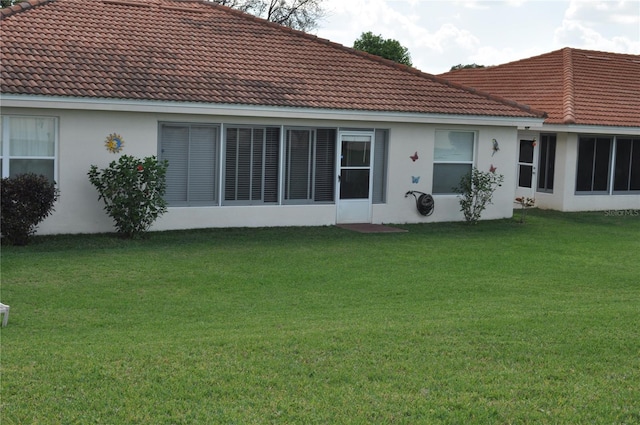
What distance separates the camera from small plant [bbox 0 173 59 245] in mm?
15031

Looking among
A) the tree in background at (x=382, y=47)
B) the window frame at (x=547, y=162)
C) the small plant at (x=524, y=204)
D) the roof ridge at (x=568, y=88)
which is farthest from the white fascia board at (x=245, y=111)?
the tree in background at (x=382, y=47)

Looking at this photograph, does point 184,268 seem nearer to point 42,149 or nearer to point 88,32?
point 42,149

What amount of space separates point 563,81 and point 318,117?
11.2 metres

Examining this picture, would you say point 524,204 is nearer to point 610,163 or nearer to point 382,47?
point 610,163

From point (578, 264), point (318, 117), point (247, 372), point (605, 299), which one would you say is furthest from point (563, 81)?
point (247, 372)

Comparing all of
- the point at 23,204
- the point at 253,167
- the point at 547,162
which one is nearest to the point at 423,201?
the point at 253,167

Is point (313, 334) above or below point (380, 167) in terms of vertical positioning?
below

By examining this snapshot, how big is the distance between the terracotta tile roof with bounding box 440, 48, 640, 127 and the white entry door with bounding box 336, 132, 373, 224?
6.66 meters

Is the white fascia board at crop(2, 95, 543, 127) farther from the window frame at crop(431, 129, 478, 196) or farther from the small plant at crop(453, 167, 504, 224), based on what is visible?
the small plant at crop(453, 167, 504, 224)

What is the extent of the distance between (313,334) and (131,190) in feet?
26.8

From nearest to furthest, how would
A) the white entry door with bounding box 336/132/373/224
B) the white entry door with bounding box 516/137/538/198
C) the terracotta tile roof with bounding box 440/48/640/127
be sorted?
1. the white entry door with bounding box 336/132/373/224
2. the terracotta tile roof with bounding box 440/48/640/127
3. the white entry door with bounding box 516/137/538/198

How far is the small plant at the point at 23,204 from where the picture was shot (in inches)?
592

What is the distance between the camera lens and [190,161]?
18.1m

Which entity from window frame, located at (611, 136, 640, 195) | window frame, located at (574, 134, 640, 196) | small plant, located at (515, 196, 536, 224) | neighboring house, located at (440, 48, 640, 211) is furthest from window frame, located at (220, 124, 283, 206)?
window frame, located at (611, 136, 640, 195)
